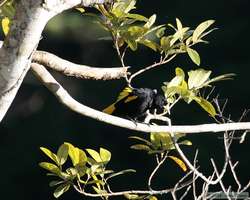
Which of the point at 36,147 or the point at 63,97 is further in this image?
the point at 36,147

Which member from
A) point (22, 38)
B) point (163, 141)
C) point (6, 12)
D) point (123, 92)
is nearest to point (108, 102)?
point (123, 92)

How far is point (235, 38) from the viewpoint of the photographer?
22.1 ft

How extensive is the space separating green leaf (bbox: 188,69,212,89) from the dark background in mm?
4154

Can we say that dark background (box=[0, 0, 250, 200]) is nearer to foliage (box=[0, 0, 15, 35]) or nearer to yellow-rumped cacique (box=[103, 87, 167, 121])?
yellow-rumped cacique (box=[103, 87, 167, 121])

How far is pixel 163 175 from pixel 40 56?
16.0 feet

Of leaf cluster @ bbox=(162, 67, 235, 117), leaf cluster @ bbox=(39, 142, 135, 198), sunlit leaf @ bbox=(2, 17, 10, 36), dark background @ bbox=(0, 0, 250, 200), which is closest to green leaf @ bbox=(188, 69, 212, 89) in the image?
leaf cluster @ bbox=(162, 67, 235, 117)

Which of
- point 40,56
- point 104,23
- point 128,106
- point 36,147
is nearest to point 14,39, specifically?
point 40,56

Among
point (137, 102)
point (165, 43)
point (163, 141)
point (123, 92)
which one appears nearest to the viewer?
point (165, 43)

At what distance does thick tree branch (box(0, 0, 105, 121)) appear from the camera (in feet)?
4.52

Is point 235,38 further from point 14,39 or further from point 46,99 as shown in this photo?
point 14,39

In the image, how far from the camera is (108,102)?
22.4ft

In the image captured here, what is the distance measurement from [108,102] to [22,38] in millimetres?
5426

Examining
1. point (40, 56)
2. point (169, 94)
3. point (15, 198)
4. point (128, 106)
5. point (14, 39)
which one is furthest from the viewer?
point (15, 198)

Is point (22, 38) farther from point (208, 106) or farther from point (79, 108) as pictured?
point (208, 106)
